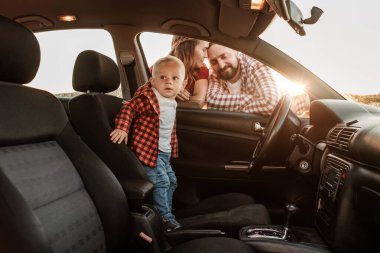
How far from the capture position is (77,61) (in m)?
2.21

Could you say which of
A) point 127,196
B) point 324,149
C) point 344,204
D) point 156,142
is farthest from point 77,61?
point 344,204

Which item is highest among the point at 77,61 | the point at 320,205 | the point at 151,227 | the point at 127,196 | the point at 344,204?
the point at 77,61

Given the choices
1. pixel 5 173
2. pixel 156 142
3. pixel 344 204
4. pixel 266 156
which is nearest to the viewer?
pixel 5 173

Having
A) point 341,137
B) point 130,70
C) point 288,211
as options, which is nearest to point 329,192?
point 341,137

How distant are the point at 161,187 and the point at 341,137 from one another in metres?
1.23

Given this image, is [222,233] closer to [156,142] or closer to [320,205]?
[320,205]

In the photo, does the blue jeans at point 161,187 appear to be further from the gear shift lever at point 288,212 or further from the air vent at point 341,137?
the air vent at point 341,137

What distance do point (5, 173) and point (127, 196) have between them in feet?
2.26

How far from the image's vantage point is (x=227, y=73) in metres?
3.10

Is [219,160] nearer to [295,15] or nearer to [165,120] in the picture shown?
[165,120]

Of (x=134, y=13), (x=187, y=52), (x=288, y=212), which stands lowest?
(x=288, y=212)

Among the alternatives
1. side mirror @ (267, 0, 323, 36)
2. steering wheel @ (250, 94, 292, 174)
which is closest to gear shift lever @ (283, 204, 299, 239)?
steering wheel @ (250, 94, 292, 174)

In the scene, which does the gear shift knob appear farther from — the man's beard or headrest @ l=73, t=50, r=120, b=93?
the man's beard

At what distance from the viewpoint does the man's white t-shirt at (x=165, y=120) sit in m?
2.54
